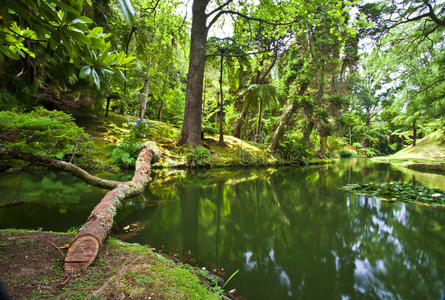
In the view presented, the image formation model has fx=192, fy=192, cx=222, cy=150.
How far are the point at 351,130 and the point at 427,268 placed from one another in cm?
3382

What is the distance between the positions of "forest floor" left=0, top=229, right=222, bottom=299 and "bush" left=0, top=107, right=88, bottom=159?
1.29 m

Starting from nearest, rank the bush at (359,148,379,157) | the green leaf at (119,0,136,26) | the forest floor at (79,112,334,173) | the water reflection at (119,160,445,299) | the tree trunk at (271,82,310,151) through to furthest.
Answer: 1. the green leaf at (119,0,136,26)
2. the water reflection at (119,160,445,299)
3. the forest floor at (79,112,334,173)
4. the tree trunk at (271,82,310,151)
5. the bush at (359,148,379,157)

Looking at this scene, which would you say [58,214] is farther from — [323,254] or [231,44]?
[231,44]

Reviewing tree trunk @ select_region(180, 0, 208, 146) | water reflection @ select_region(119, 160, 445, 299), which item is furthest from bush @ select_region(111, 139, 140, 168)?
water reflection @ select_region(119, 160, 445, 299)

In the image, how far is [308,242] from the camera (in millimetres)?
2234

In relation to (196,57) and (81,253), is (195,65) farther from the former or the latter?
(81,253)

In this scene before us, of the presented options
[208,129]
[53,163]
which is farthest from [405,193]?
[208,129]

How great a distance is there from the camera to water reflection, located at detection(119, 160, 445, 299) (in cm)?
155

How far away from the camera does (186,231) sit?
7.93 feet

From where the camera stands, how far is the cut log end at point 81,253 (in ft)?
3.83

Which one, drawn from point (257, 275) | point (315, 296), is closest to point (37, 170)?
point (257, 275)

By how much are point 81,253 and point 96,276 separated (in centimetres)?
25

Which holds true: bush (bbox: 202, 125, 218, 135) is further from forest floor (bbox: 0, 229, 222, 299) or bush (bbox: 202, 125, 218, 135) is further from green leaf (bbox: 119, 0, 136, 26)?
green leaf (bbox: 119, 0, 136, 26)

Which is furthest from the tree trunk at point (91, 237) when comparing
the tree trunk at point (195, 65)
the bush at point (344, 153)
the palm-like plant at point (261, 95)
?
the bush at point (344, 153)
